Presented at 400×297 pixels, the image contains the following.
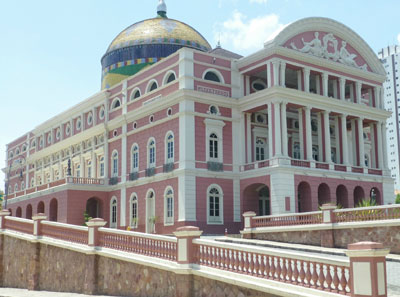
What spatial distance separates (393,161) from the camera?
337 ft

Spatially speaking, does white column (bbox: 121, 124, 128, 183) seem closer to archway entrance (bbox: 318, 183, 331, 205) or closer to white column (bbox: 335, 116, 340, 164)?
archway entrance (bbox: 318, 183, 331, 205)

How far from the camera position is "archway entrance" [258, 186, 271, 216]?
104 ft

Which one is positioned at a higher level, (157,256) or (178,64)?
(178,64)

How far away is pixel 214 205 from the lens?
30000 millimetres

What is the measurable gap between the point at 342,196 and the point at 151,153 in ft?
37.8

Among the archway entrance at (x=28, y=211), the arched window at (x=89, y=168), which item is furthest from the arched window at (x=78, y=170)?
the archway entrance at (x=28, y=211)

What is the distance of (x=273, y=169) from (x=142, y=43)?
683 inches

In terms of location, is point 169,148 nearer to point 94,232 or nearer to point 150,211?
point 150,211

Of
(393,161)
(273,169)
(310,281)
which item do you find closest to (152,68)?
(273,169)

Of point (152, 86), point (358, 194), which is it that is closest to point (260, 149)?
point (358, 194)

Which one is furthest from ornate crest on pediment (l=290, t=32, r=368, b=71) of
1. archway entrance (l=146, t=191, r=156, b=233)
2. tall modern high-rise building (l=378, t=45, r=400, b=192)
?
tall modern high-rise building (l=378, t=45, r=400, b=192)

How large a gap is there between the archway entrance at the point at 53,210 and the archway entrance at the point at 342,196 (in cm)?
1944

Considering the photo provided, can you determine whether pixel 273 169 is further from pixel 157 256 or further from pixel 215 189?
pixel 157 256

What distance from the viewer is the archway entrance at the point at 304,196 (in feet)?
96.6
